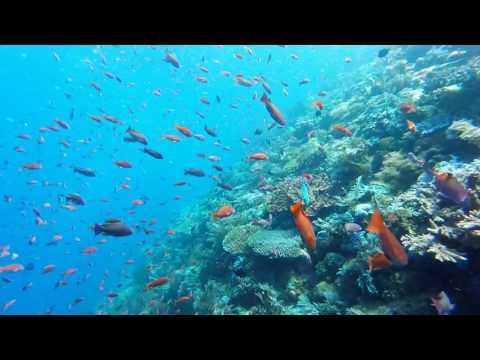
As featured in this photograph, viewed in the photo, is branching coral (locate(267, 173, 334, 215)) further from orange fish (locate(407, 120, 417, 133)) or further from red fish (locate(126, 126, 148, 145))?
red fish (locate(126, 126, 148, 145))

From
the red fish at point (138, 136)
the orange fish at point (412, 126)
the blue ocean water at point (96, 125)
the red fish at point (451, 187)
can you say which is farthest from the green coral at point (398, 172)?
the blue ocean water at point (96, 125)

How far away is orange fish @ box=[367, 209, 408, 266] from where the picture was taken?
3422 mm

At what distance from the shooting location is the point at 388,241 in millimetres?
3520

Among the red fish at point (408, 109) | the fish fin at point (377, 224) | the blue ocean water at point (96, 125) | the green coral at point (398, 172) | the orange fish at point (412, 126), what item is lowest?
the fish fin at point (377, 224)

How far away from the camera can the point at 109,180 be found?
105 metres

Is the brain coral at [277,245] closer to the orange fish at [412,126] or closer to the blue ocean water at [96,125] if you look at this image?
the orange fish at [412,126]

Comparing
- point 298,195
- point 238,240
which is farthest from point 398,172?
point 238,240

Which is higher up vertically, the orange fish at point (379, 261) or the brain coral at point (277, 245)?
the brain coral at point (277, 245)

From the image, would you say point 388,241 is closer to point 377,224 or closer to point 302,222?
point 377,224

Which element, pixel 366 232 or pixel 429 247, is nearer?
pixel 429 247

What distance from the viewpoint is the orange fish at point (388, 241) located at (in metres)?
3.42

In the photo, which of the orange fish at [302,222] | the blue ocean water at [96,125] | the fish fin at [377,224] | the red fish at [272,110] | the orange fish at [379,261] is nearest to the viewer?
the fish fin at [377,224]

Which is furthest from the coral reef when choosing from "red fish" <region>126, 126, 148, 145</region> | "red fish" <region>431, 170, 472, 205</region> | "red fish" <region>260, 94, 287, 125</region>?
"red fish" <region>126, 126, 148, 145</region>
